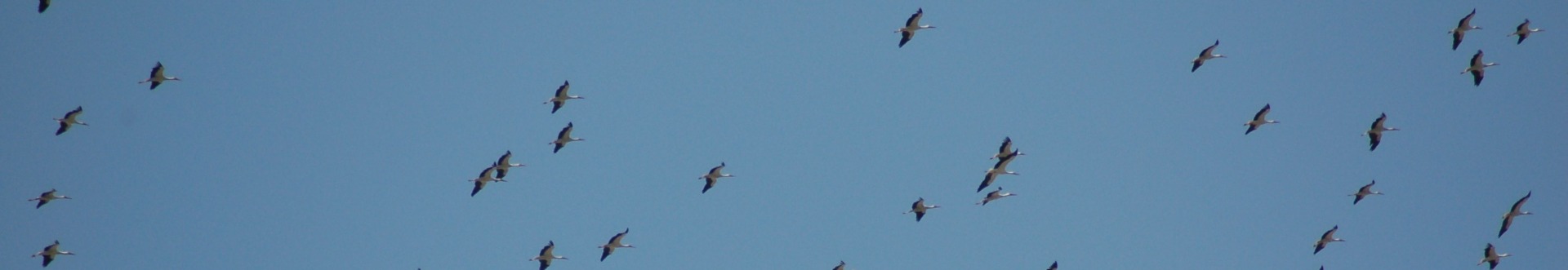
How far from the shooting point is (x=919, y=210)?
6081cm

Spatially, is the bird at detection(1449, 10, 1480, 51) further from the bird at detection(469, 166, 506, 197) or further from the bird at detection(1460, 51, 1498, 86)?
the bird at detection(469, 166, 506, 197)

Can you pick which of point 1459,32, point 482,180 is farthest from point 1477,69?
point 482,180

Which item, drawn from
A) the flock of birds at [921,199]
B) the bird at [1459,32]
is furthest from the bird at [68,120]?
the bird at [1459,32]

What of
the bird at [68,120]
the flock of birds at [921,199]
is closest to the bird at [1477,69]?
the flock of birds at [921,199]

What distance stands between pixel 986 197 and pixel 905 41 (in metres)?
7.65

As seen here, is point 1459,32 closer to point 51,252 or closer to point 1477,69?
point 1477,69

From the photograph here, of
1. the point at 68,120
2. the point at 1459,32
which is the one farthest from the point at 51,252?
the point at 1459,32

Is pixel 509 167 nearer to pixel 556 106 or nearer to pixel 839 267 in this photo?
pixel 556 106

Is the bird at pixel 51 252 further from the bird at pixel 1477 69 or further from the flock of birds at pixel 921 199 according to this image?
the bird at pixel 1477 69

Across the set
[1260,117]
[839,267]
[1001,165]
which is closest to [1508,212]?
[1260,117]

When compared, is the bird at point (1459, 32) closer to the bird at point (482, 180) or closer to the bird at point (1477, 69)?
the bird at point (1477, 69)

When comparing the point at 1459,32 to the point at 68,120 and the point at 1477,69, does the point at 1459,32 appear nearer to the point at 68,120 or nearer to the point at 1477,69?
the point at 1477,69

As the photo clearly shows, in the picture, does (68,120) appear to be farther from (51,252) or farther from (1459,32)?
(1459,32)

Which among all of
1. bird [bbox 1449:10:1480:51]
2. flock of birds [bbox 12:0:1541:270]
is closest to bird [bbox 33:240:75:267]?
flock of birds [bbox 12:0:1541:270]
